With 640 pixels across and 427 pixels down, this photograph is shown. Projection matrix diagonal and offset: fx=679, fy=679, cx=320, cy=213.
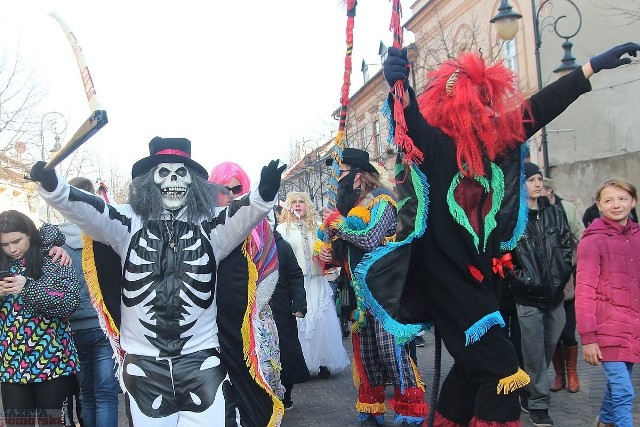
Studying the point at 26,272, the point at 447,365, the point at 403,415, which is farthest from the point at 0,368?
the point at 447,365

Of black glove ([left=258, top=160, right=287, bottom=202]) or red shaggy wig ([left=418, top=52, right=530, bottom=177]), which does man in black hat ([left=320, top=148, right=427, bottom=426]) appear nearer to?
red shaggy wig ([left=418, top=52, right=530, bottom=177])

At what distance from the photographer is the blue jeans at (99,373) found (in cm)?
496

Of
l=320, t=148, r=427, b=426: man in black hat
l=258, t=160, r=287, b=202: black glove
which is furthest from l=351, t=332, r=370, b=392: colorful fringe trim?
l=258, t=160, r=287, b=202: black glove

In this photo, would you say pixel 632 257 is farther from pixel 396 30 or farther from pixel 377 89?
pixel 377 89

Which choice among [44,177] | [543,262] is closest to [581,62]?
[543,262]

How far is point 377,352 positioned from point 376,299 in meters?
1.82

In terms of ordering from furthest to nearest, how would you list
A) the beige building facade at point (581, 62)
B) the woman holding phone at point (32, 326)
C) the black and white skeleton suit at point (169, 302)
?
1. the beige building facade at point (581, 62)
2. the woman holding phone at point (32, 326)
3. the black and white skeleton suit at point (169, 302)

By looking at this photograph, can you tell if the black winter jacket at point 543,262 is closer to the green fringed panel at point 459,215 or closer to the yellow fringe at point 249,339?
the green fringed panel at point 459,215

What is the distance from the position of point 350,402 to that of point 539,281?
2234 mm

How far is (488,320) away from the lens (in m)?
3.23

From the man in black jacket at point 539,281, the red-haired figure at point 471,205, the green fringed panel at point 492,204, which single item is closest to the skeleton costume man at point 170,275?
the red-haired figure at point 471,205

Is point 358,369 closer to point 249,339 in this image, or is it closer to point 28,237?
point 249,339

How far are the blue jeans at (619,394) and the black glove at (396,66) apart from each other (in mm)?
2379

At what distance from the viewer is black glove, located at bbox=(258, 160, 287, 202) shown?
3250 millimetres
